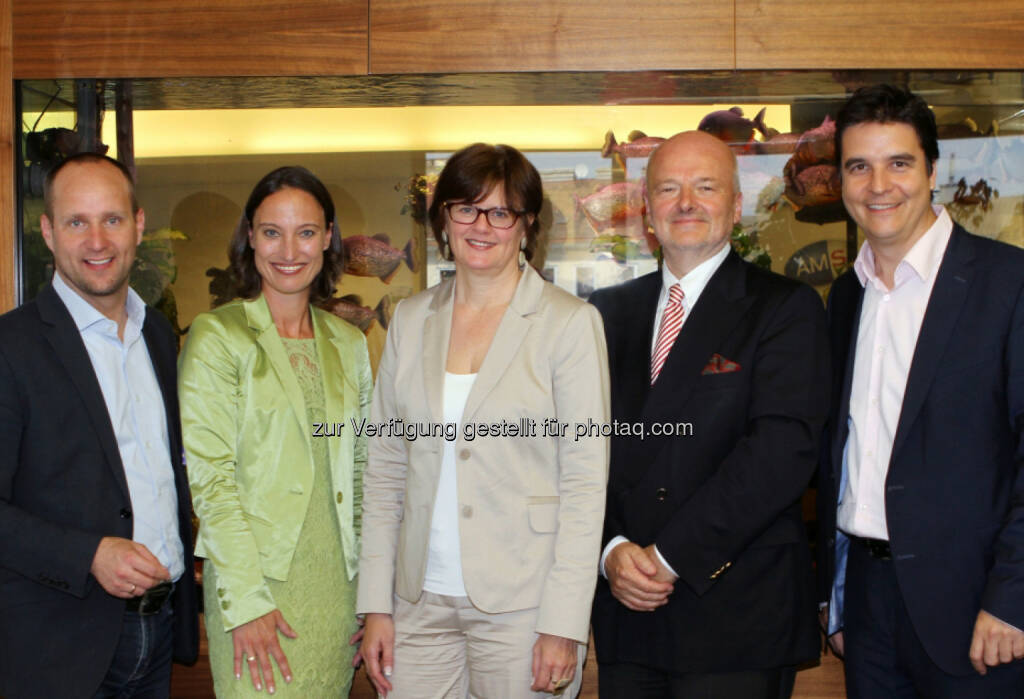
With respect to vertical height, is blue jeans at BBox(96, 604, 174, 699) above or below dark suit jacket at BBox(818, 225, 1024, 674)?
below

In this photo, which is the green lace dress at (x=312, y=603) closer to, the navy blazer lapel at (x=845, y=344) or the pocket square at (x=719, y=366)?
the pocket square at (x=719, y=366)

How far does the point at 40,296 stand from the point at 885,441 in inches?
89.5

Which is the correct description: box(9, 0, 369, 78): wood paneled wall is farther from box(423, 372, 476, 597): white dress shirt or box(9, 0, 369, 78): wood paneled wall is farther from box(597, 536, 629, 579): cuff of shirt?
box(597, 536, 629, 579): cuff of shirt

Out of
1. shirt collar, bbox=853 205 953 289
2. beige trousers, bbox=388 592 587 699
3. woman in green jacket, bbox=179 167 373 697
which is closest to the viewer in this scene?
beige trousers, bbox=388 592 587 699

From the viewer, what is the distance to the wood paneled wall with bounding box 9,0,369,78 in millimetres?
3025

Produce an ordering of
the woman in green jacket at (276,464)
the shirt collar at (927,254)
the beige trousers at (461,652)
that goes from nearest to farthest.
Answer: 1. the beige trousers at (461,652)
2. the woman in green jacket at (276,464)
3. the shirt collar at (927,254)

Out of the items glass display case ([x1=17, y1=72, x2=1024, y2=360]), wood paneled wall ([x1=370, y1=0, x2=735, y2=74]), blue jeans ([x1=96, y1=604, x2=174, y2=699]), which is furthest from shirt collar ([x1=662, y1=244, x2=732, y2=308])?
blue jeans ([x1=96, y1=604, x2=174, y2=699])

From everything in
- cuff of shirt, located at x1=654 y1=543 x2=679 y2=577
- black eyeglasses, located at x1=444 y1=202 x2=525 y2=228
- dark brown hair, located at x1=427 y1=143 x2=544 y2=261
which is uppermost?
dark brown hair, located at x1=427 y1=143 x2=544 y2=261

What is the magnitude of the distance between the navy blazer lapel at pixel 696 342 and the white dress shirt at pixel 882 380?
1.24 ft

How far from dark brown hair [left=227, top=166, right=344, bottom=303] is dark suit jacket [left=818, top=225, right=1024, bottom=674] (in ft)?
5.43

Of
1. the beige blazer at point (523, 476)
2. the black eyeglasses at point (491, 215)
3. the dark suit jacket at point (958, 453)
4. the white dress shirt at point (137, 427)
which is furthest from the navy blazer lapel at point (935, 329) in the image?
the white dress shirt at point (137, 427)

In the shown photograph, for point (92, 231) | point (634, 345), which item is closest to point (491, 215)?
point (634, 345)


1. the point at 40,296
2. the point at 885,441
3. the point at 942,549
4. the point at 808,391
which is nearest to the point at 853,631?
the point at 942,549

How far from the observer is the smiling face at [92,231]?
2.36 m
